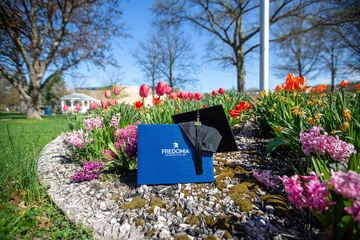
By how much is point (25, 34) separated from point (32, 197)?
15286 mm

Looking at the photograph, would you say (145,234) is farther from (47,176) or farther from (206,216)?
(47,176)

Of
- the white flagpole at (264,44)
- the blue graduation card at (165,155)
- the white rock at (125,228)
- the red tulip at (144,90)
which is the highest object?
the white flagpole at (264,44)

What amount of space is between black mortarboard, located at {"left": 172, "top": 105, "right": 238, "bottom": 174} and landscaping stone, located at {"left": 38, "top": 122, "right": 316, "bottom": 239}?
0.99ft

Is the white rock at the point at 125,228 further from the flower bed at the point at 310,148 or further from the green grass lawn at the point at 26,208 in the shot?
the flower bed at the point at 310,148

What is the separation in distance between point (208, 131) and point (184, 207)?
671 mm

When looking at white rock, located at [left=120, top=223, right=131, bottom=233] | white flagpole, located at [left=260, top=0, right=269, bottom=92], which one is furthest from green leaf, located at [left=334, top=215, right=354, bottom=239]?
white flagpole, located at [left=260, top=0, right=269, bottom=92]

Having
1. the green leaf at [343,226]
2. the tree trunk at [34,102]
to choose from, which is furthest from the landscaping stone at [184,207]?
the tree trunk at [34,102]

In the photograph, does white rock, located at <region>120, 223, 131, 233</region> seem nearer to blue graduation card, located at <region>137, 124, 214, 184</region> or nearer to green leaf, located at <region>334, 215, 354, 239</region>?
blue graduation card, located at <region>137, 124, 214, 184</region>

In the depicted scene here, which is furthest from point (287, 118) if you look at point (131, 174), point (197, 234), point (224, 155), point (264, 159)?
point (131, 174)

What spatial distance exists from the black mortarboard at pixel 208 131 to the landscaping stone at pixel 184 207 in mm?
301

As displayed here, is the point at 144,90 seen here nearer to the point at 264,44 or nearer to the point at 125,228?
the point at 125,228

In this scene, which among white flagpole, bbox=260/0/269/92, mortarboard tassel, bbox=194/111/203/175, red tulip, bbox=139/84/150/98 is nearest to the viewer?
mortarboard tassel, bbox=194/111/203/175

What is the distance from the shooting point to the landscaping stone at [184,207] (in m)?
1.34

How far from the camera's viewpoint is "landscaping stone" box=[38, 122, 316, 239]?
1343mm
